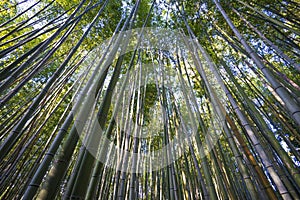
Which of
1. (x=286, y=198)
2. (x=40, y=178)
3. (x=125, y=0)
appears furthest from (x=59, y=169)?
(x=125, y=0)

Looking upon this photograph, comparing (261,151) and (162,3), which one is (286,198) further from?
(162,3)

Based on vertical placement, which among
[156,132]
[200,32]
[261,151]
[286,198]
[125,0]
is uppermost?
[125,0]

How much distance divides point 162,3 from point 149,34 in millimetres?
706

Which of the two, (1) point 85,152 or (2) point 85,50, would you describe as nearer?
(1) point 85,152

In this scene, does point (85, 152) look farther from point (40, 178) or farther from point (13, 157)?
point (13, 157)

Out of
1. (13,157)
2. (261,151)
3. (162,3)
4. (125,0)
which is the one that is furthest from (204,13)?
(13,157)

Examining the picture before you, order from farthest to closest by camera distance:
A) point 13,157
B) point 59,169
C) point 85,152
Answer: point 13,157
point 85,152
point 59,169

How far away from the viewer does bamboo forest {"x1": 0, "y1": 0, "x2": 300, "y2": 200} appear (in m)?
1.15

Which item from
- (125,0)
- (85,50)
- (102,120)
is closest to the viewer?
(102,120)

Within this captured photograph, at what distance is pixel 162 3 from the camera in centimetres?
395

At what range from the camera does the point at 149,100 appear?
15.6 feet

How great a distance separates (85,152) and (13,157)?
120 cm

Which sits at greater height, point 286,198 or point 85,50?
point 85,50

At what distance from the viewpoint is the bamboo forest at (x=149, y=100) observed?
3.79 feet
